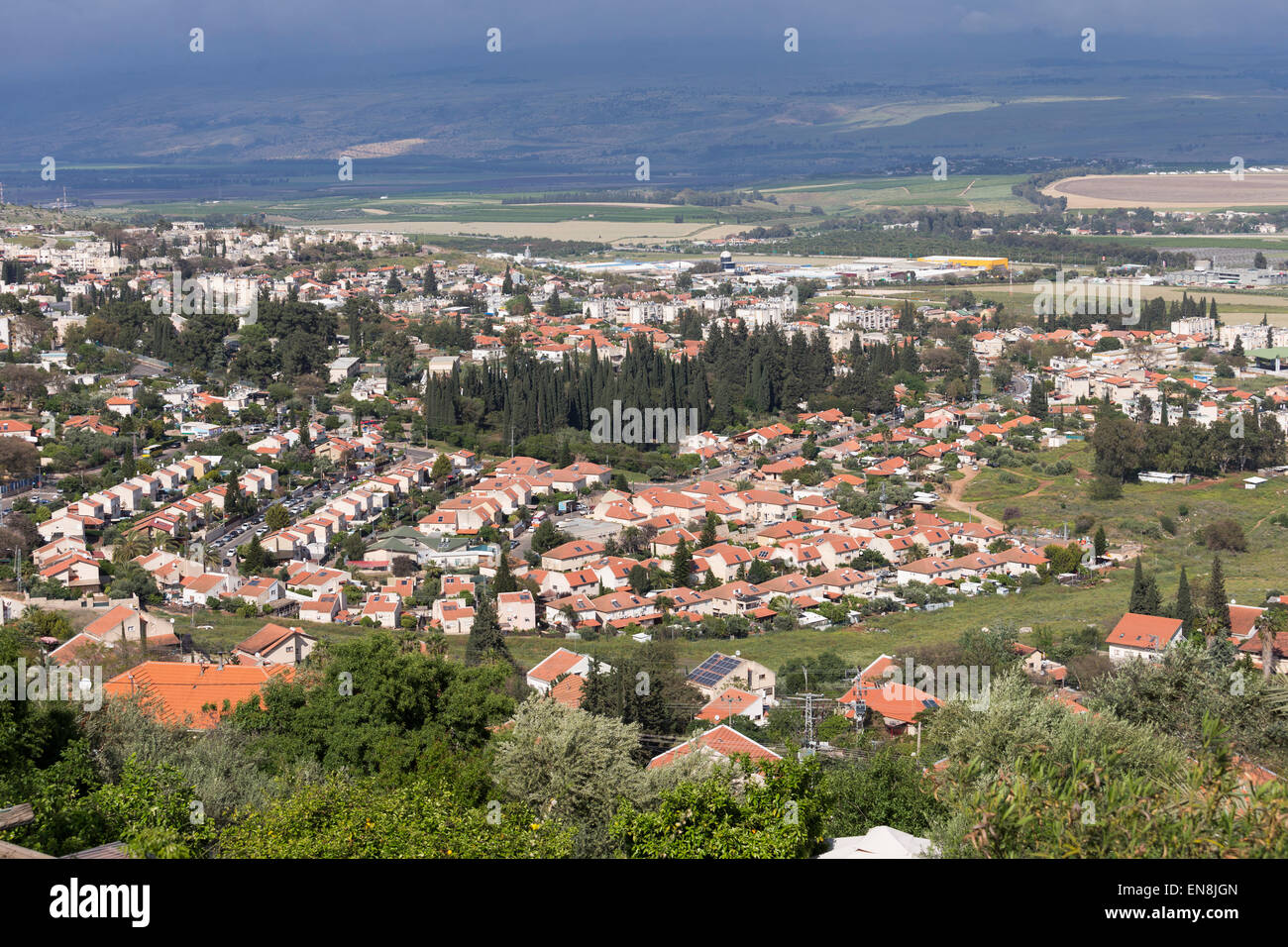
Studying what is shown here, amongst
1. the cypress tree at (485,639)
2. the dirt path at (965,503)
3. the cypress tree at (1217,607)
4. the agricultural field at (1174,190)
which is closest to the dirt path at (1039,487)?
the dirt path at (965,503)

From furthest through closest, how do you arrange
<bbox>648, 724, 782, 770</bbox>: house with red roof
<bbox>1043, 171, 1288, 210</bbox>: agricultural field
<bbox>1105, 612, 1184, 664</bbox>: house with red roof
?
<bbox>1043, 171, 1288, 210</bbox>: agricultural field, <bbox>1105, 612, 1184, 664</bbox>: house with red roof, <bbox>648, 724, 782, 770</bbox>: house with red roof

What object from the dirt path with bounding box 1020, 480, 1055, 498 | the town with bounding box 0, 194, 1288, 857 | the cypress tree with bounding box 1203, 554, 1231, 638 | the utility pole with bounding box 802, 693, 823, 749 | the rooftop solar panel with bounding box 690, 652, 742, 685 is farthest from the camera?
the dirt path with bounding box 1020, 480, 1055, 498

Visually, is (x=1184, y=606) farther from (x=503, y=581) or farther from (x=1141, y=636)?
(x=503, y=581)

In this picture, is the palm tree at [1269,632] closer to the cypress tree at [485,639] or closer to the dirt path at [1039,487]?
the cypress tree at [485,639]

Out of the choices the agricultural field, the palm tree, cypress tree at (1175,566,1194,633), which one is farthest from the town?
the agricultural field

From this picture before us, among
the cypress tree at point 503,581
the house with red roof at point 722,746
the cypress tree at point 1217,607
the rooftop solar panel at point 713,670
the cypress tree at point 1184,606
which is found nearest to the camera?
the house with red roof at point 722,746

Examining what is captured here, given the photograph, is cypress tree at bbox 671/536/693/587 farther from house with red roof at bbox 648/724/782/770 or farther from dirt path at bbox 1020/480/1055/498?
house with red roof at bbox 648/724/782/770

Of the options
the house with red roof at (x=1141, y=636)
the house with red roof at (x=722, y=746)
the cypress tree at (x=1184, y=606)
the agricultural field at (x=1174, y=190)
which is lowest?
the house with red roof at (x=1141, y=636)
